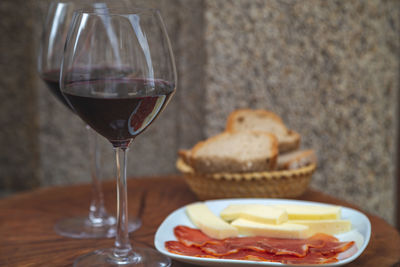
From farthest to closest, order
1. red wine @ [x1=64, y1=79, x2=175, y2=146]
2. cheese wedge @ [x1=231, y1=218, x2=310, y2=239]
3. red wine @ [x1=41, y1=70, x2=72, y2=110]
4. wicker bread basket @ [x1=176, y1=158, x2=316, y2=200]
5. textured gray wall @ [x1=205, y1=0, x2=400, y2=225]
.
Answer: textured gray wall @ [x1=205, y1=0, x2=400, y2=225]
wicker bread basket @ [x1=176, y1=158, x2=316, y2=200]
red wine @ [x1=41, y1=70, x2=72, y2=110]
cheese wedge @ [x1=231, y1=218, x2=310, y2=239]
red wine @ [x1=64, y1=79, x2=175, y2=146]

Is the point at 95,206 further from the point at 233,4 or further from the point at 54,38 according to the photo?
the point at 233,4

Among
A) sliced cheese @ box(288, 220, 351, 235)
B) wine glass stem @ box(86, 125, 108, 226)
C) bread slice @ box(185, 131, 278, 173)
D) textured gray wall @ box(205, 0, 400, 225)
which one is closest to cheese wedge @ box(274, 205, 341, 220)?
sliced cheese @ box(288, 220, 351, 235)

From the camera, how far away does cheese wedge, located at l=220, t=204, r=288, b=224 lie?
3.01 feet

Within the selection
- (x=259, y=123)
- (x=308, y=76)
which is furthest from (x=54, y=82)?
(x=308, y=76)

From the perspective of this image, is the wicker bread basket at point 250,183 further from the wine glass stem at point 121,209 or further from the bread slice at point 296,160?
the wine glass stem at point 121,209

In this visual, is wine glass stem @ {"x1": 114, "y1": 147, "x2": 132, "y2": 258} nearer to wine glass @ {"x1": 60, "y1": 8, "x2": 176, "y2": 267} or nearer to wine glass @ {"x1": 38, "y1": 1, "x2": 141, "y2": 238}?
wine glass @ {"x1": 60, "y1": 8, "x2": 176, "y2": 267}

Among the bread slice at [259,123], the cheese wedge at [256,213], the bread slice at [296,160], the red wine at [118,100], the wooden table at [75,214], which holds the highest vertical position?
the red wine at [118,100]

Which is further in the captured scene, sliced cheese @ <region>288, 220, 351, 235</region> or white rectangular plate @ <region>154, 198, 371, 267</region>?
sliced cheese @ <region>288, 220, 351, 235</region>

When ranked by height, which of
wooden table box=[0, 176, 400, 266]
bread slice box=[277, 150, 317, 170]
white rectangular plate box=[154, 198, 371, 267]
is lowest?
wooden table box=[0, 176, 400, 266]

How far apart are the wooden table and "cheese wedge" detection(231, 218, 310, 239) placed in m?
0.10

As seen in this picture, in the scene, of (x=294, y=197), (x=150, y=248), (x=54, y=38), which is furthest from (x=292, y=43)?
(x=150, y=248)

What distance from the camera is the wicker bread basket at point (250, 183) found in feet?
3.85

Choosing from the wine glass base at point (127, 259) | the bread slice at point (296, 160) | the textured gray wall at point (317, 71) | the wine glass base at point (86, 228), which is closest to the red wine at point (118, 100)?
the wine glass base at point (127, 259)

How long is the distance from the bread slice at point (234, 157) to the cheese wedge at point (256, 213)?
0.71 ft
